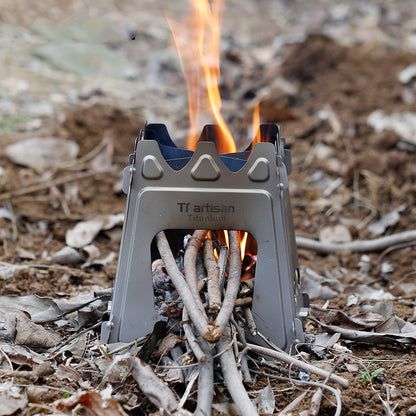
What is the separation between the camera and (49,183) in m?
4.00

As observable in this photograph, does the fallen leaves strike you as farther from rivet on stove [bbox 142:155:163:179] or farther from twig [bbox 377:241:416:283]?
twig [bbox 377:241:416:283]

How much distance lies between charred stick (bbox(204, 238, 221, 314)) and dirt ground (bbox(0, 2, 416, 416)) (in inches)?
11.6

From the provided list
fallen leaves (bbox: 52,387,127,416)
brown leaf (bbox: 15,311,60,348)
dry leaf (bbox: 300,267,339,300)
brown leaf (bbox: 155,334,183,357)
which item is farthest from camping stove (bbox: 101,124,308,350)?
dry leaf (bbox: 300,267,339,300)

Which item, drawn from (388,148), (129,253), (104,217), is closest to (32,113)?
(104,217)

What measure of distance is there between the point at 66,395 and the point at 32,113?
420 cm

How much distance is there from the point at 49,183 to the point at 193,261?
2.54 meters

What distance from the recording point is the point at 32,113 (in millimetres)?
5180

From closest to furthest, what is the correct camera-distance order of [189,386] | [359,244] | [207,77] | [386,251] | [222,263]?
1. [189,386]
2. [222,263]
3. [207,77]
4. [386,251]
5. [359,244]

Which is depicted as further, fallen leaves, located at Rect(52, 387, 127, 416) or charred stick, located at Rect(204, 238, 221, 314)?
charred stick, located at Rect(204, 238, 221, 314)

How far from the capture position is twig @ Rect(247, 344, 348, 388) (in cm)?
157

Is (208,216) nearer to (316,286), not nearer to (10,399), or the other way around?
(10,399)

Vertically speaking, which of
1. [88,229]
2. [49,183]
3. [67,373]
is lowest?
[67,373]

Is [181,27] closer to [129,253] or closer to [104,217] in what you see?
[104,217]

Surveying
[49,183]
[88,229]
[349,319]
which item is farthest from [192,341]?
[49,183]
